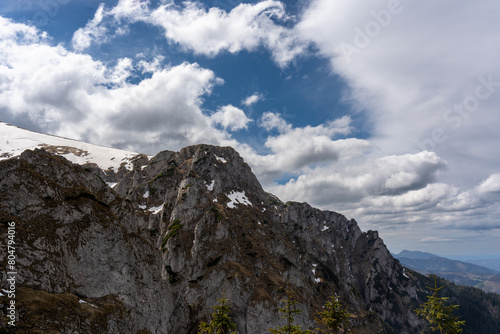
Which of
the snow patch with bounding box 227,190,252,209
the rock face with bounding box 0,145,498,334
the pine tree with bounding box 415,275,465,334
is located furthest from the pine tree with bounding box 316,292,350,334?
the snow patch with bounding box 227,190,252,209

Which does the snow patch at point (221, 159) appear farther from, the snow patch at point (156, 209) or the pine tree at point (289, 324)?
the pine tree at point (289, 324)

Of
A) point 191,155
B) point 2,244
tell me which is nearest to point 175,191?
point 191,155

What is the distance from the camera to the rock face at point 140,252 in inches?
1672

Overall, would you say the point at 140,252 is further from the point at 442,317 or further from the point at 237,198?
the point at 237,198

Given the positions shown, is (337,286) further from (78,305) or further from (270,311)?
(78,305)

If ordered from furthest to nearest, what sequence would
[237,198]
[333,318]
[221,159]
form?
[221,159] < [237,198] < [333,318]

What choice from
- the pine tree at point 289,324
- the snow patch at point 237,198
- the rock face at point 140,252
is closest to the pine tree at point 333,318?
the pine tree at point 289,324

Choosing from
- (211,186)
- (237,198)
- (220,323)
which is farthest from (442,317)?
(237,198)

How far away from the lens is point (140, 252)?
6519cm

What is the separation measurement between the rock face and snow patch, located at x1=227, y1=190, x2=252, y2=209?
97 cm

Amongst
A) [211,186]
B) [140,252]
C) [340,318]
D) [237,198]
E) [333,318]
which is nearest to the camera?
[333,318]

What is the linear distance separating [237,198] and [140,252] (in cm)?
8366

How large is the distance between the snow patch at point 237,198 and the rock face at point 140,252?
3.17 ft

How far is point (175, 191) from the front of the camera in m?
138
